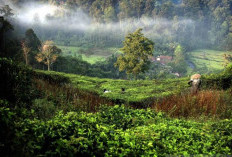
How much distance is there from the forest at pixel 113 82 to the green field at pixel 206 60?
0.30 metres

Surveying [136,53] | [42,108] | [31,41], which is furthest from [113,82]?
[31,41]

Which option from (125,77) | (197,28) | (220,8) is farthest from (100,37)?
(220,8)

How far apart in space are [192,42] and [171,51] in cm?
2068

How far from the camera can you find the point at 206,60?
2589 inches

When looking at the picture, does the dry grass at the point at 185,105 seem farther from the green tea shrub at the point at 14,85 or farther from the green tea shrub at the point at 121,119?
the green tea shrub at the point at 121,119

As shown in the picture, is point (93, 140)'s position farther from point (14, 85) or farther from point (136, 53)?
point (136, 53)

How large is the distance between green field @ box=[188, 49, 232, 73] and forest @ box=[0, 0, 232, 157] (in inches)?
11.8

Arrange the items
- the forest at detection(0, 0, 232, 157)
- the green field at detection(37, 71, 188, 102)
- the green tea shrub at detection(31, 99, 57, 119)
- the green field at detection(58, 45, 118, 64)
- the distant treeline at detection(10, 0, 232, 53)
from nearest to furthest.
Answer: the forest at detection(0, 0, 232, 157) → the green tea shrub at detection(31, 99, 57, 119) → the green field at detection(37, 71, 188, 102) → the green field at detection(58, 45, 118, 64) → the distant treeline at detection(10, 0, 232, 53)

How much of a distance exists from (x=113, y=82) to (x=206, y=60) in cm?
5498

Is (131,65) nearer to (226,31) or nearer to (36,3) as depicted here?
(36,3)

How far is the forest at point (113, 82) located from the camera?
2.76 metres

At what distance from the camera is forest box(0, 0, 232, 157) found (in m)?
2.76

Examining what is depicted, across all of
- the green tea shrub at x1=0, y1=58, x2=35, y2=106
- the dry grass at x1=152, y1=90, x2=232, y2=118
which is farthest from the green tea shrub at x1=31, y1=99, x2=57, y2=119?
the dry grass at x1=152, y1=90, x2=232, y2=118

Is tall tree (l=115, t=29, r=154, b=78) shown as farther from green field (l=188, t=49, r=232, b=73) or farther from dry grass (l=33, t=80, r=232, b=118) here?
green field (l=188, t=49, r=232, b=73)
